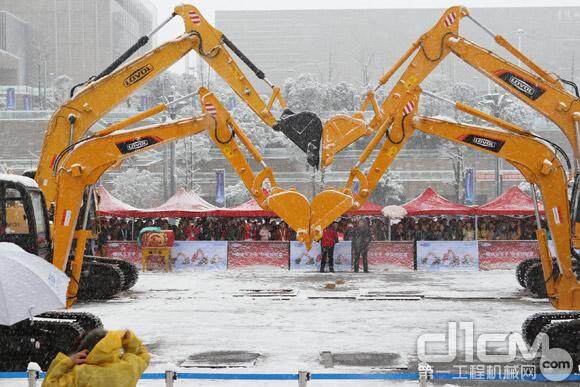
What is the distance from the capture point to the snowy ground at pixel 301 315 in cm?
1484

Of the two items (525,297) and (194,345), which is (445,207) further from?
(194,345)

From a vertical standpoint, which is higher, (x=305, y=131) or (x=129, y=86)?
(x=129, y=86)

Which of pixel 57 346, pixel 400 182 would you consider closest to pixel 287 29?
pixel 400 182

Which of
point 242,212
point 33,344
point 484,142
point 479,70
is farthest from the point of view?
point 242,212

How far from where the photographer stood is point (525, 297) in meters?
22.7

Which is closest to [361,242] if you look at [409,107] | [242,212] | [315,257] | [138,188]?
[315,257]

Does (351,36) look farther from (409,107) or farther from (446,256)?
(409,107)

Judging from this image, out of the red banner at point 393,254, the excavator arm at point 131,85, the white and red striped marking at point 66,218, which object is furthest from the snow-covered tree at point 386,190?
the white and red striped marking at point 66,218

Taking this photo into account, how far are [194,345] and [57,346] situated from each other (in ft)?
10.8

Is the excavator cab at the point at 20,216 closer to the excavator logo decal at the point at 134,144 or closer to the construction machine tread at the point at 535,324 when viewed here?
the excavator logo decal at the point at 134,144

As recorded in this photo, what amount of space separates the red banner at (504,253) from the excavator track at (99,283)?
45.8 ft

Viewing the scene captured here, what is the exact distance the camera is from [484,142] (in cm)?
1959

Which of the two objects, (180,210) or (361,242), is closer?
(361,242)

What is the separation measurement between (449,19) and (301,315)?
8452mm
